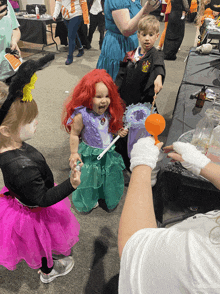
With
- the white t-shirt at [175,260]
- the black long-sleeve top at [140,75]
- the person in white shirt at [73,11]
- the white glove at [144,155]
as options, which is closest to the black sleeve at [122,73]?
the black long-sleeve top at [140,75]

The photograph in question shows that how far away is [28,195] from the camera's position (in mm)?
915

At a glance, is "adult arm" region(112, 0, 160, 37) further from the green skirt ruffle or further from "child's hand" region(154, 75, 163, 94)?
the green skirt ruffle

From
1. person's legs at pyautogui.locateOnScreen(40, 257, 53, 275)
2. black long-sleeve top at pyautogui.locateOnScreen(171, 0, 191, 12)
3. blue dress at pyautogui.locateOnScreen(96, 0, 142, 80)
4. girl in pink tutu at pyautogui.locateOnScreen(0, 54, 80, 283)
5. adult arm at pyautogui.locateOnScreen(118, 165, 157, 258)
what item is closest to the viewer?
adult arm at pyautogui.locateOnScreen(118, 165, 157, 258)

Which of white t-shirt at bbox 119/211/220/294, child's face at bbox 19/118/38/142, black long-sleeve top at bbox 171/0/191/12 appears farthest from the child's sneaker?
black long-sleeve top at bbox 171/0/191/12

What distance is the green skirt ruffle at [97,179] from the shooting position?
1.51 m

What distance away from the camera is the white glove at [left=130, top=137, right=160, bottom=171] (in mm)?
682

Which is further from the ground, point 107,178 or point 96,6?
point 96,6

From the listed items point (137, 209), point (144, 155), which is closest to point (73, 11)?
point (144, 155)

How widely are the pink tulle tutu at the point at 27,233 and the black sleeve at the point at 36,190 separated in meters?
0.15

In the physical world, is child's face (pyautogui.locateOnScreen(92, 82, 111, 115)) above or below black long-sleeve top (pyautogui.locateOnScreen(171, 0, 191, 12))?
below

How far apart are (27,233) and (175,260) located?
81 cm

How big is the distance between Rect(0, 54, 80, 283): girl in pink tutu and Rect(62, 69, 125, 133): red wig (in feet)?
1.46

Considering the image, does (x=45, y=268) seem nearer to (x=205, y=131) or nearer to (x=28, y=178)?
(x=28, y=178)

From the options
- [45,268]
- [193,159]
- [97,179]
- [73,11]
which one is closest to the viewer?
[193,159]
